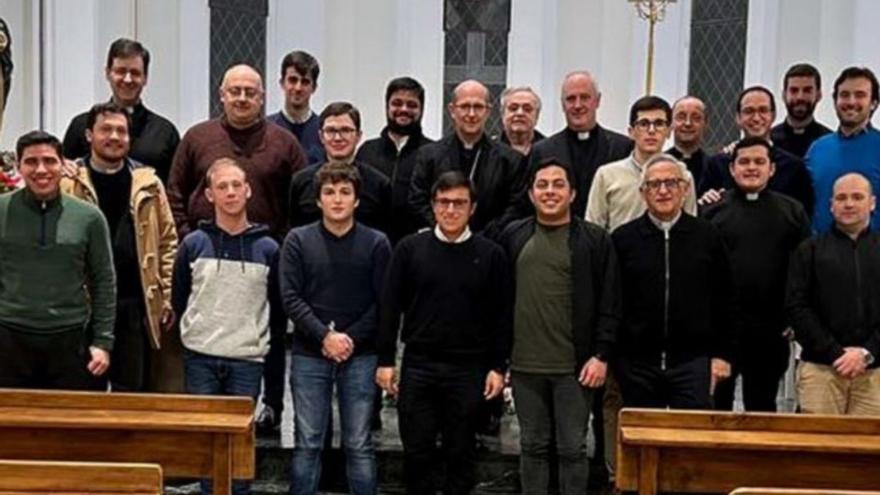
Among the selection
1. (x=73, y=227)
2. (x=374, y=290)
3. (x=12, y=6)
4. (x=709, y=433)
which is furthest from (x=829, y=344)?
(x=12, y=6)

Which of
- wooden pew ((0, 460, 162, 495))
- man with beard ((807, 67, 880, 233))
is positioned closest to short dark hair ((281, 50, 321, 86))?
man with beard ((807, 67, 880, 233))

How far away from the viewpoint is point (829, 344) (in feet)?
12.5

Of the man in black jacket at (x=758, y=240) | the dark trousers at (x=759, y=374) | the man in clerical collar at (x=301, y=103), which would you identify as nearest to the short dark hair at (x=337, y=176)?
the man in clerical collar at (x=301, y=103)

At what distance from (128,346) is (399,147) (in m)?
1.33

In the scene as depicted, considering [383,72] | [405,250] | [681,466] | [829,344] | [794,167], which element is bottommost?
[681,466]

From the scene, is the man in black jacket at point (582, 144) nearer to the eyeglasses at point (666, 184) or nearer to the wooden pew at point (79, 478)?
the eyeglasses at point (666, 184)

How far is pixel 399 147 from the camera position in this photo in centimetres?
447

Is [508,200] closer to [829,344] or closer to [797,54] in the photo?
[829,344]

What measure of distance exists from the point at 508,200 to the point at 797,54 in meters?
3.51

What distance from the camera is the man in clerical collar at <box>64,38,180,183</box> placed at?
425cm

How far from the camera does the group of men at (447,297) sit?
12.3ft

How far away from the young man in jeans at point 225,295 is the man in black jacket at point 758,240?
1694mm

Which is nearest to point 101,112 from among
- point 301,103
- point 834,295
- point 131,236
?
point 131,236

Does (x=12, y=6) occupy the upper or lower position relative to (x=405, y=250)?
upper
